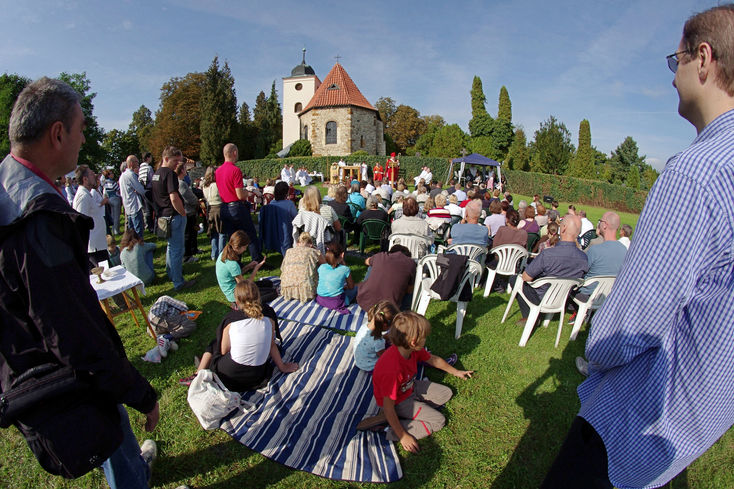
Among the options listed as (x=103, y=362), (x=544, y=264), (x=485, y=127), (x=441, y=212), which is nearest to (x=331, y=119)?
(x=485, y=127)

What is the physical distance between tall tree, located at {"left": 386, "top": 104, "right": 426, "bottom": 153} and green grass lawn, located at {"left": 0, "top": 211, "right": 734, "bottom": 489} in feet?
174

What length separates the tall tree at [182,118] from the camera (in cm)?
3975

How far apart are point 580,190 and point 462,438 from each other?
26886mm

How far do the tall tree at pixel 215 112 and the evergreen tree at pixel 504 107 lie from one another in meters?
30.7

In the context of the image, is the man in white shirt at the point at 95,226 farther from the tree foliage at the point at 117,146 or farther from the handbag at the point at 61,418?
the tree foliage at the point at 117,146

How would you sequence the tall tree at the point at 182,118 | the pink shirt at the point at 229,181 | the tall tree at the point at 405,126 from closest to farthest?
the pink shirt at the point at 229,181, the tall tree at the point at 182,118, the tall tree at the point at 405,126

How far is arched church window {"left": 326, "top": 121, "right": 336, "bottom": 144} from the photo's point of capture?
37750 millimetres

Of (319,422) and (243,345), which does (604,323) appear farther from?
(243,345)

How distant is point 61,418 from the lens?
1.40 meters

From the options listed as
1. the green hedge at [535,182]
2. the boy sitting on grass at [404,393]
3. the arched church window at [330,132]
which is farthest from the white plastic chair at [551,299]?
the arched church window at [330,132]

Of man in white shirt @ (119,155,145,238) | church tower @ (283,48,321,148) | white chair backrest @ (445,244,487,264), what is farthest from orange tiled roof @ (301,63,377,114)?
white chair backrest @ (445,244,487,264)

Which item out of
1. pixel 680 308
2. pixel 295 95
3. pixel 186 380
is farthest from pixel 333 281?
pixel 295 95

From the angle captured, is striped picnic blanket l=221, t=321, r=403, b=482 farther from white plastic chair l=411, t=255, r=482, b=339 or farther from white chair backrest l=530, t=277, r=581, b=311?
white chair backrest l=530, t=277, r=581, b=311

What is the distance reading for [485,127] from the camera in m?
42.2
